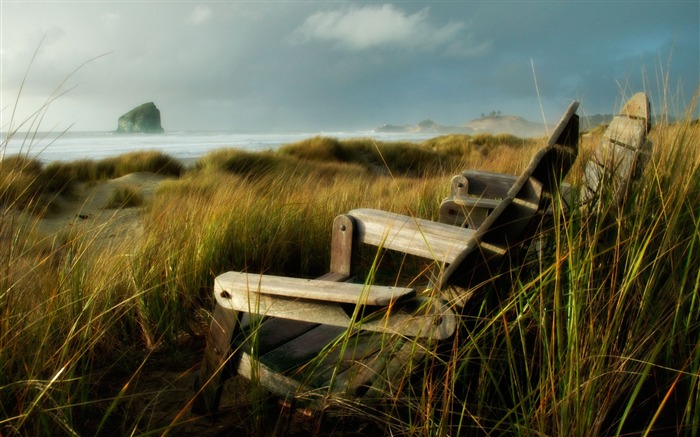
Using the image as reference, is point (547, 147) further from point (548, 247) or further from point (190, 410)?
point (190, 410)

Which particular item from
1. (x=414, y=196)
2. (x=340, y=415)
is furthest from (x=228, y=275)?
(x=414, y=196)

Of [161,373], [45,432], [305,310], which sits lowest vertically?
[161,373]

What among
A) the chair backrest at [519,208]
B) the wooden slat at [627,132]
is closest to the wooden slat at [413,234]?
the chair backrest at [519,208]

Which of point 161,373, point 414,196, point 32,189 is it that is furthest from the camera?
point 32,189

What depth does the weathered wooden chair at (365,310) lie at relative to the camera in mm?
1562

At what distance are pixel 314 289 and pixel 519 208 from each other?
0.65 meters

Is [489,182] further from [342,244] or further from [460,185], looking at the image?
[342,244]

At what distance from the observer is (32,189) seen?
8.11 metres

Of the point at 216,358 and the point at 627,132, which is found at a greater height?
the point at 627,132

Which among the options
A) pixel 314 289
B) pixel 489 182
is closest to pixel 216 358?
pixel 314 289

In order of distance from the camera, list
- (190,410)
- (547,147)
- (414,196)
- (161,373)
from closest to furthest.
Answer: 1. (547,147)
2. (190,410)
3. (161,373)
4. (414,196)

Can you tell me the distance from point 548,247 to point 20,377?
200cm

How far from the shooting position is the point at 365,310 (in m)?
1.76

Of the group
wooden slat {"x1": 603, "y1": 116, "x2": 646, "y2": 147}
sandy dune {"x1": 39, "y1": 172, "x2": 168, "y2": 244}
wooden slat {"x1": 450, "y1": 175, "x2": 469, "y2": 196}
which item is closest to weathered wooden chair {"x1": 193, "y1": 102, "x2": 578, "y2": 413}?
wooden slat {"x1": 603, "y1": 116, "x2": 646, "y2": 147}
